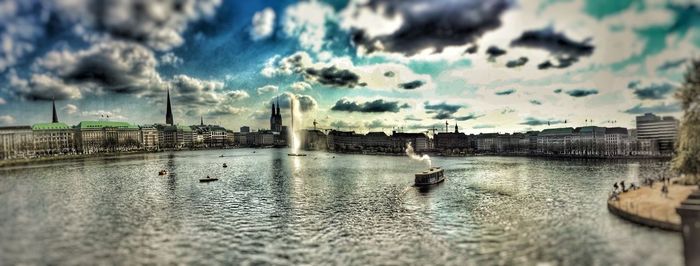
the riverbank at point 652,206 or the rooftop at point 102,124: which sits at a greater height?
the rooftop at point 102,124

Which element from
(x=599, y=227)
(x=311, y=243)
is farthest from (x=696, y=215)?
(x=311, y=243)

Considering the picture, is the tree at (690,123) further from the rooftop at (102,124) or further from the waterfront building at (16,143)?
the rooftop at (102,124)

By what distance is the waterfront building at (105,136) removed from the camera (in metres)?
143

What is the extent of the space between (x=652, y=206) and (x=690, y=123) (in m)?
5.46

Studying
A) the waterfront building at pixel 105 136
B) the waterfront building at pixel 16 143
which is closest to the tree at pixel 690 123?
the waterfront building at pixel 16 143

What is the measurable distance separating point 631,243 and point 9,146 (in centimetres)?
12771

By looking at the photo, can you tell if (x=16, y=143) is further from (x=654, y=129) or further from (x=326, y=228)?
(x=654, y=129)

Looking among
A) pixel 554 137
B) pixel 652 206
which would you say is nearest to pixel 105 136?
pixel 554 137

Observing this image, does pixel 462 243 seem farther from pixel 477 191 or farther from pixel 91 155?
pixel 91 155

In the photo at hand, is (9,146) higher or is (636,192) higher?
(9,146)

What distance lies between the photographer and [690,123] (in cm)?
2486

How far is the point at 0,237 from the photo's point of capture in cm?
2342

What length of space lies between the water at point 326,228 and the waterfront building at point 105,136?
370ft

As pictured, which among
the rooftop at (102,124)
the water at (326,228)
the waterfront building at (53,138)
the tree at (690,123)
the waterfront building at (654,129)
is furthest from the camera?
the rooftop at (102,124)
